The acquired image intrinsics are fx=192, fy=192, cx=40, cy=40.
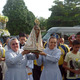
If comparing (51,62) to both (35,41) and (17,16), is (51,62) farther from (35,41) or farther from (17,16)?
(17,16)

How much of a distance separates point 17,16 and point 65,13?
1509 centimetres

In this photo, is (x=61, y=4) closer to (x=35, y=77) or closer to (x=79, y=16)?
(x=79, y=16)

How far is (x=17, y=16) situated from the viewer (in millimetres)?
45688

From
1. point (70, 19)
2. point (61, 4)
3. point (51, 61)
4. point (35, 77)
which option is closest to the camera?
point (51, 61)

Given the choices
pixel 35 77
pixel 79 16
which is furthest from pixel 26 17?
pixel 35 77

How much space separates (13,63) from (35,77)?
2.68m

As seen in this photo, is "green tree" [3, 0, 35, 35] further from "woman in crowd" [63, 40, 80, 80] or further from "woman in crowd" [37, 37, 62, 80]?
"woman in crowd" [37, 37, 62, 80]

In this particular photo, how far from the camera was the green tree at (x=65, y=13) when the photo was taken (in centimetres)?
3334

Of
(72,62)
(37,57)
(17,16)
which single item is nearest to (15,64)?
(37,57)

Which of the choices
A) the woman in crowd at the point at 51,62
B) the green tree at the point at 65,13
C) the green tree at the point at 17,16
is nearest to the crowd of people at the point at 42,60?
the woman in crowd at the point at 51,62

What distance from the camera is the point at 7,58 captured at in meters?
3.75

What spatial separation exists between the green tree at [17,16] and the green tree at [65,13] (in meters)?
12.0

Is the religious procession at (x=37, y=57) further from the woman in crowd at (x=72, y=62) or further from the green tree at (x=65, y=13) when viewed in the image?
the green tree at (x=65, y=13)

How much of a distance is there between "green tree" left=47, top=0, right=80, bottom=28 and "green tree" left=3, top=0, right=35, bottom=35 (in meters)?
12.0
